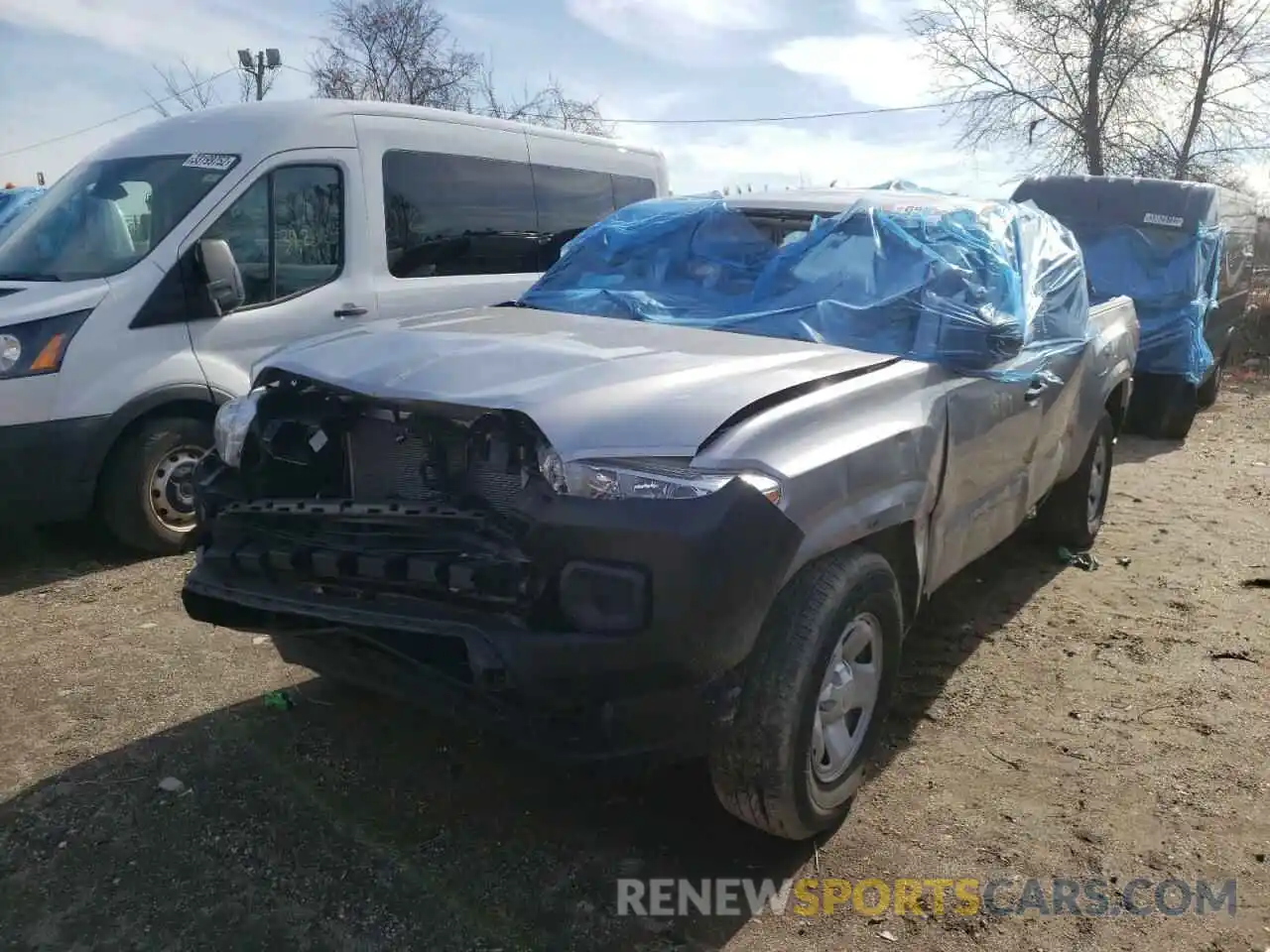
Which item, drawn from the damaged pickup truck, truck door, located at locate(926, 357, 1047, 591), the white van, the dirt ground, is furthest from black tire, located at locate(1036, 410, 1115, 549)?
the white van

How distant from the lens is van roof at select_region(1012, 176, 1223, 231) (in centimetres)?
964

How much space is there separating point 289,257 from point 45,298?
1302 millimetres

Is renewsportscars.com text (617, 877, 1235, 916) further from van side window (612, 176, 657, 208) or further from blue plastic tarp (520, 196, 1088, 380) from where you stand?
van side window (612, 176, 657, 208)

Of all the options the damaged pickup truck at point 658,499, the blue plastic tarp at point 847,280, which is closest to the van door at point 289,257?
the blue plastic tarp at point 847,280

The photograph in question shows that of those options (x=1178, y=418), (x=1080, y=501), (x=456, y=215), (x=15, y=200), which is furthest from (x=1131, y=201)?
(x=15, y=200)

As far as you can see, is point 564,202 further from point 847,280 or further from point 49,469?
point 847,280

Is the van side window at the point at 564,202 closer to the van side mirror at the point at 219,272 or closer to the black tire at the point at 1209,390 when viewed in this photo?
the van side mirror at the point at 219,272

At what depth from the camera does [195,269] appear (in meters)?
5.44

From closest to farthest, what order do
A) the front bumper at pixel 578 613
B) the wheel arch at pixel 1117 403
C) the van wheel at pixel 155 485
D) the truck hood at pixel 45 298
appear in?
the front bumper at pixel 578 613, the truck hood at pixel 45 298, the van wheel at pixel 155 485, the wheel arch at pixel 1117 403

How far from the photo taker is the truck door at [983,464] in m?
3.46

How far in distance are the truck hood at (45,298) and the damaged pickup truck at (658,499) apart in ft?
7.52

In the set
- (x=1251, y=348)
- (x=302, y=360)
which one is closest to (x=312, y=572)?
(x=302, y=360)

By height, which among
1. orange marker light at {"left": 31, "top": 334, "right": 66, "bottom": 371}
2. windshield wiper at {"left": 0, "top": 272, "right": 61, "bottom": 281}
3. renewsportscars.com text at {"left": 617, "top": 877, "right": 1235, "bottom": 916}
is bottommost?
renewsportscars.com text at {"left": 617, "top": 877, "right": 1235, "bottom": 916}

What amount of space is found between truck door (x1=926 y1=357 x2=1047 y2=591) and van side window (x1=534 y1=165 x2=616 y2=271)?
4.01 m
